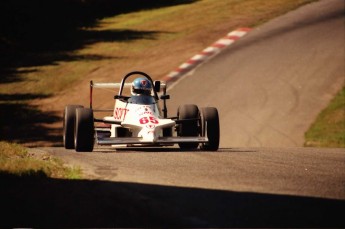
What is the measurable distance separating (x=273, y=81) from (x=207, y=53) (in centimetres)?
514

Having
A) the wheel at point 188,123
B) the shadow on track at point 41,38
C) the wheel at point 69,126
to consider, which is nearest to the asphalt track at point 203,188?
the wheel at point 69,126

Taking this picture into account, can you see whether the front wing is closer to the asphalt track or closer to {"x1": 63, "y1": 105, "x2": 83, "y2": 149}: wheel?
the asphalt track

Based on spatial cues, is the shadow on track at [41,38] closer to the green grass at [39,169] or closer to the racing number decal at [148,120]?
the racing number decal at [148,120]

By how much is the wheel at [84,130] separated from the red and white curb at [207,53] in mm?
14787

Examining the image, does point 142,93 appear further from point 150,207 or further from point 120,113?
point 150,207

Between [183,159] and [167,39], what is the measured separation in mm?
24007

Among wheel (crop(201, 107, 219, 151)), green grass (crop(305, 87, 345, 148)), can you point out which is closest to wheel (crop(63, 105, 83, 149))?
wheel (crop(201, 107, 219, 151))

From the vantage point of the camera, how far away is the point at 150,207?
8.74 m

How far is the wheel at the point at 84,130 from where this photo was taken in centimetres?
1561

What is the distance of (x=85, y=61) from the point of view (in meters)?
35.8

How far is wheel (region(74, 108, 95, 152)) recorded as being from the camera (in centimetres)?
1561

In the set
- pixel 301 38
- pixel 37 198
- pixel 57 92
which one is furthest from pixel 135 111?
pixel 301 38

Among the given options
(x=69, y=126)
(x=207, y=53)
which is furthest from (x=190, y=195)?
(x=207, y=53)

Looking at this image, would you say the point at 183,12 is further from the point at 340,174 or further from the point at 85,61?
the point at 340,174
